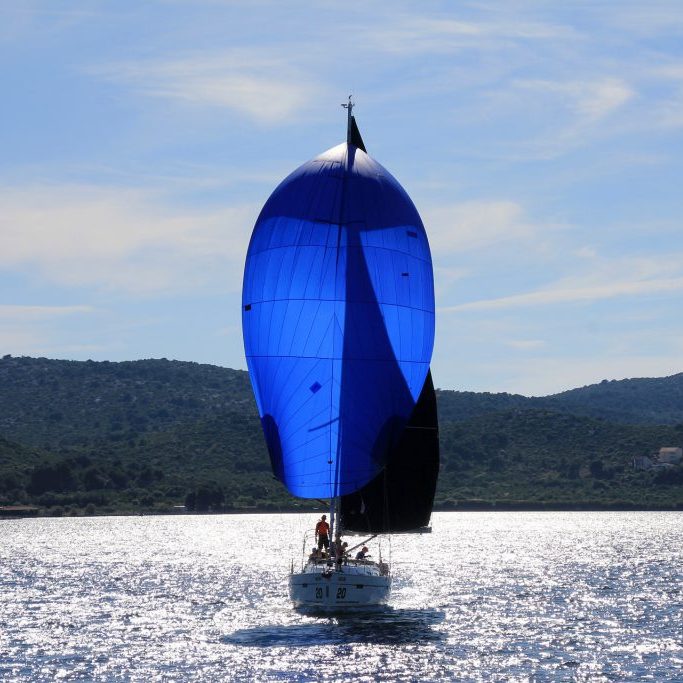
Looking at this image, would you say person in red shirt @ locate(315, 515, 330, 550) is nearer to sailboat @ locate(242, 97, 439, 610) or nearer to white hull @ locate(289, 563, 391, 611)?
sailboat @ locate(242, 97, 439, 610)

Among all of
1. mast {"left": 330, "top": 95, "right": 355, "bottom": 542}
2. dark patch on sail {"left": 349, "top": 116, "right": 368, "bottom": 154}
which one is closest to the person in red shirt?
mast {"left": 330, "top": 95, "right": 355, "bottom": 542}

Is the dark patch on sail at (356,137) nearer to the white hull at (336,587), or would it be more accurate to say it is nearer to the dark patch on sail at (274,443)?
the dark patch on sail at (274,443)

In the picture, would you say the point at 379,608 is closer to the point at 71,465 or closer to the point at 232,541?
the point at 232,541

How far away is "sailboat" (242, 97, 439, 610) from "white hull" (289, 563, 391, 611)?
5 centimetres

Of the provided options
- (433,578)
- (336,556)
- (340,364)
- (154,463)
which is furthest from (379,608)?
(154,463)

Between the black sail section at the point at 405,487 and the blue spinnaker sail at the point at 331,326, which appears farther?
the black sail section at the point at 405,487

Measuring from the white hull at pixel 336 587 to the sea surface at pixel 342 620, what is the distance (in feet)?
2.50

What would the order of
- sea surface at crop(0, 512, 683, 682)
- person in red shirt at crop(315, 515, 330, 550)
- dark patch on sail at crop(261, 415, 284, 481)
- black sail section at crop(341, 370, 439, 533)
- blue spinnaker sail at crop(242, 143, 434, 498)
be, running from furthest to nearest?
black sail section at crop(341, 370, 439, 533) → person in red shirt at crop(315, 515, 330, 550) → dark patch on sail at crop(261, 415, 284, 481) → blue spinnaker sail at crop(242, 143, 434, 498) → sea surface at crop(0, 512, 683, 682)

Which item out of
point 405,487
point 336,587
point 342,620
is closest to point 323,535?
point 336,587

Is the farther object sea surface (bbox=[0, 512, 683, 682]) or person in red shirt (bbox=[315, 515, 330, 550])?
person in red shirt (bbox=[315, 515, 330, 550])

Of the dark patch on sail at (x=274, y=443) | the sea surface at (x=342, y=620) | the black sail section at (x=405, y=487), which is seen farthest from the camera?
the black sail section at (x=405, y=487)

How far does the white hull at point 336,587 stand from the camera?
49.0 m

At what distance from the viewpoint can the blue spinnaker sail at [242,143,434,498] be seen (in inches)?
1924

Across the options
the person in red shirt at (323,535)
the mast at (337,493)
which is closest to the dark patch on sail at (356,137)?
the mast at (337,493)
